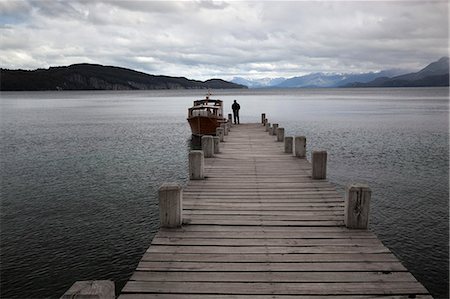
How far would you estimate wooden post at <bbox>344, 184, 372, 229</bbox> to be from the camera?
699 cm

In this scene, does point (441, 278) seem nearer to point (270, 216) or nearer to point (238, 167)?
point (270, 216)

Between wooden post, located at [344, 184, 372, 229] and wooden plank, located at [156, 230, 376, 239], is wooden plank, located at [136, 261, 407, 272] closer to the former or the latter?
wooden plank, located at [156, 230, 376, 239]

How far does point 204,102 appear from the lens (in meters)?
36.2

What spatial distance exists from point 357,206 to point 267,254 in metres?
2.14

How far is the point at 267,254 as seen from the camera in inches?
247

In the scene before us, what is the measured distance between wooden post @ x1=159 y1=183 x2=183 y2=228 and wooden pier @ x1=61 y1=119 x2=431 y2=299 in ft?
0.54

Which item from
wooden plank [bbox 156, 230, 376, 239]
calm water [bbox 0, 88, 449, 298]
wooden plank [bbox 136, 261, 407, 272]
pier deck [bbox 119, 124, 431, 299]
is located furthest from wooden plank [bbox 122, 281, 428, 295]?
calm water [bbox 0, 88, 449, 298]

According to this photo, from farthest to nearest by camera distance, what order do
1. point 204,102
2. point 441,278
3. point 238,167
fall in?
1. point 204,102
2. point 238,167
3. point 441,278

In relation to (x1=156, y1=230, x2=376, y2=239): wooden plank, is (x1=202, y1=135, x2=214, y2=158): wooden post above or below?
above

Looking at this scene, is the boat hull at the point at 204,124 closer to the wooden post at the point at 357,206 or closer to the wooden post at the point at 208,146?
the wooden post at the point at 208,146

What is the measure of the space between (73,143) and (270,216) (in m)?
28.1

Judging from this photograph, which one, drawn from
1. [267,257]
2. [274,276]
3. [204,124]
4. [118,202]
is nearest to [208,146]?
[118,202]

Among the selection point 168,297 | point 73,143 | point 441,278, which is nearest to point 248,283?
point 168,297

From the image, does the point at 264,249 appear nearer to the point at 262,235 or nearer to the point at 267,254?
the point at 267,254
